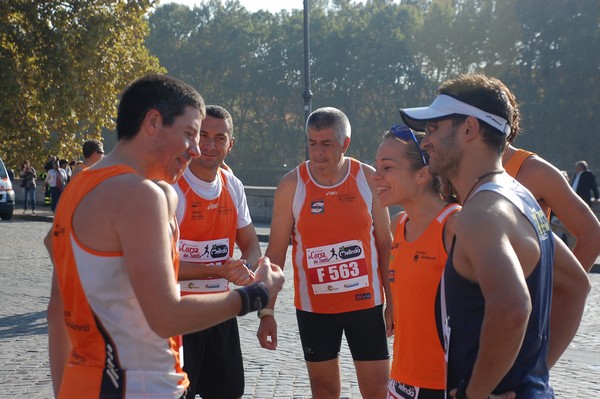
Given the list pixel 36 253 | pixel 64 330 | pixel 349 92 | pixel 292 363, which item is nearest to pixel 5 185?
pixel 36 253

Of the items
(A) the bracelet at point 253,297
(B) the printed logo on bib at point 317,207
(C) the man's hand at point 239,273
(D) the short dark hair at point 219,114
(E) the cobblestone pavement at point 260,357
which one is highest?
(D) the short dark hair at point 219,114

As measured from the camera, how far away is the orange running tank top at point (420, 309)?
3718 millimetres

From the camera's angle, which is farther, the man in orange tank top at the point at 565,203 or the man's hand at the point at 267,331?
the man's hand at the point at 267,331

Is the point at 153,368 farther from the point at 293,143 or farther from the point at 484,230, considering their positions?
the point at 293,143

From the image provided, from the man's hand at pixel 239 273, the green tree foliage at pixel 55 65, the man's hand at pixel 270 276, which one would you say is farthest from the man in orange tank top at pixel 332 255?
the green tree foliage at pixel 55 65

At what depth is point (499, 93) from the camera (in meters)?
2.93

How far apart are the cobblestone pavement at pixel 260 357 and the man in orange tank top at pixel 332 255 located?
1414 mm

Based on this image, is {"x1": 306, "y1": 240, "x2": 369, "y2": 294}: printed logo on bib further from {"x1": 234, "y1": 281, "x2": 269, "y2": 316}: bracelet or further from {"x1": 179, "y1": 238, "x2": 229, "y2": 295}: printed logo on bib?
{"x1": 234, "y1": 281, "x2": 269, "y2": 316}: bracelet

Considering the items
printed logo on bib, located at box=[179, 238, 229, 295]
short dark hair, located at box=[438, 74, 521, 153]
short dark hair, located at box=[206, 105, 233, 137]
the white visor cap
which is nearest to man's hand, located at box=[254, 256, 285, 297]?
the white visor cap

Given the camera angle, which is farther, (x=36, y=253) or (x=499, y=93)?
(x=36, y=253)

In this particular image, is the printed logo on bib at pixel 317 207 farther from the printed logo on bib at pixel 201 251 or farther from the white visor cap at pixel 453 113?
the white visor cap at pixel 453 113

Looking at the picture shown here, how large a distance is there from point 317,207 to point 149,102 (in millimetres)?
2626

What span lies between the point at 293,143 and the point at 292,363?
229 ft

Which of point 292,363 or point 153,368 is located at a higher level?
point 153,368
